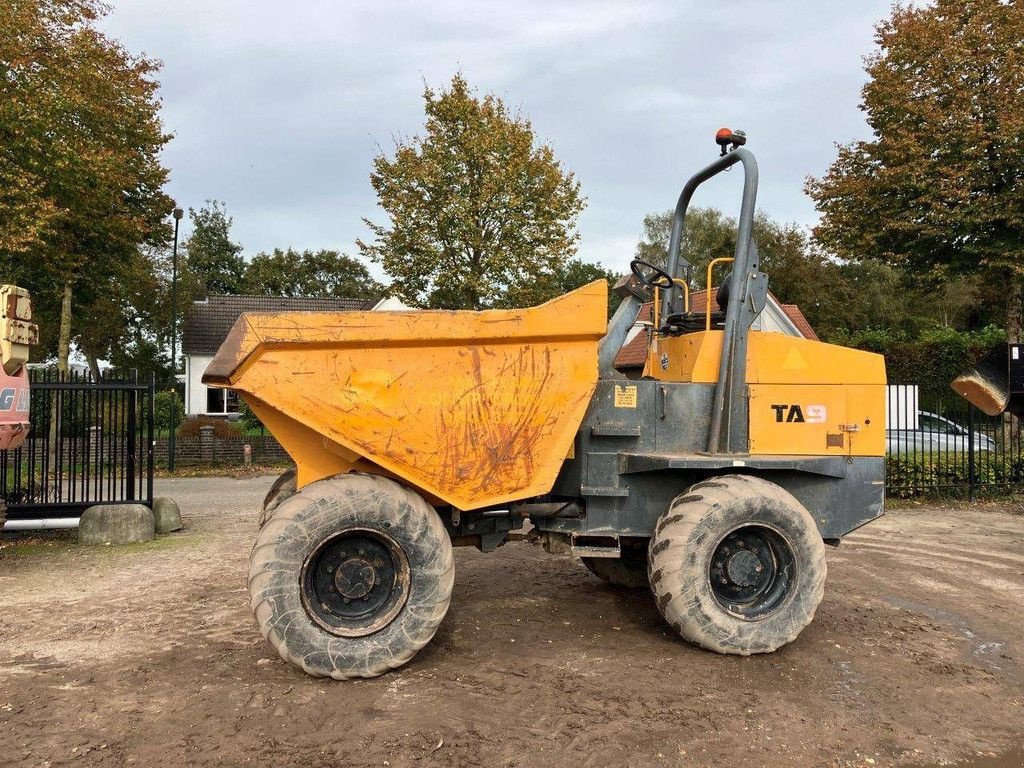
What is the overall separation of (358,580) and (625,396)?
209 centimetres

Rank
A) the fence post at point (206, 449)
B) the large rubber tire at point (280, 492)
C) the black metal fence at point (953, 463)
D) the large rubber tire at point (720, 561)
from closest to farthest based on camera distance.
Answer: the large rubber tire at point (720, 561)
the large rubber tire at point (280, 492)
the black metal fence at point (953, 463)
the fence post at point (206, 449)

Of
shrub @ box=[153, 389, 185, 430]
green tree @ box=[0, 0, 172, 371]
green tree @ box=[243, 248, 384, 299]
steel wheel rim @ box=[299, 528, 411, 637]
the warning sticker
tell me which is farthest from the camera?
green tree @ box=[243, 248, 384, 299]

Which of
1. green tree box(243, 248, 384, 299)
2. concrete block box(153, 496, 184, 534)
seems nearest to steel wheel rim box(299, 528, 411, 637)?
concrete block box(153, 496, 184, 534)

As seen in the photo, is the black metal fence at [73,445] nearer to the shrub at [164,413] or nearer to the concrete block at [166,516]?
the concrete block at [166,516]

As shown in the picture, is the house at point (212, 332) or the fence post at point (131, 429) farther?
the house at point (212, 332)

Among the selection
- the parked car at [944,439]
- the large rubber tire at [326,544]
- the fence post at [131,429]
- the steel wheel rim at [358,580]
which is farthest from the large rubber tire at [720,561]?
the parked car at [944,439]

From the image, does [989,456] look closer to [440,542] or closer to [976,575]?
[976,575]

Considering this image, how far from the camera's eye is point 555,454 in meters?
4.76

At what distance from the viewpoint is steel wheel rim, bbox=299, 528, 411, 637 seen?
14.5 ft

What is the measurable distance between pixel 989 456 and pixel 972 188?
553 cm

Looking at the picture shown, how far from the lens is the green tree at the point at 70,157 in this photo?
46.9ft

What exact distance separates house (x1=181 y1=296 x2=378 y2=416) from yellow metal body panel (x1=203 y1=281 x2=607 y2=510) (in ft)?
89.2

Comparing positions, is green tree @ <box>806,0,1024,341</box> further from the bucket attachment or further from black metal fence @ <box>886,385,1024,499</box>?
the bucket attachment

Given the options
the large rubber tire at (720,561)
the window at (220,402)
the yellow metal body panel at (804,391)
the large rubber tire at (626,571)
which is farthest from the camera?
the window at (220,402)
